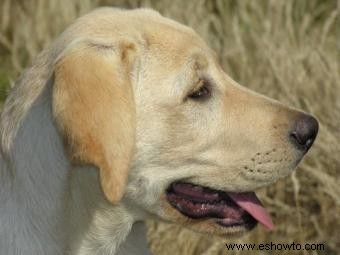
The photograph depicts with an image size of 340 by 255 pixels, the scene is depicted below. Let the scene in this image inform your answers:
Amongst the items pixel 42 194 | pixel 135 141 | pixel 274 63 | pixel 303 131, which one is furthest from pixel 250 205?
pixel 274 63

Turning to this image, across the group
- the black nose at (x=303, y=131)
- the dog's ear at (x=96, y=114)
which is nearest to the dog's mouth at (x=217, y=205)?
the black nose at (x=303, y=131)

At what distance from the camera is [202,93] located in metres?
3.49

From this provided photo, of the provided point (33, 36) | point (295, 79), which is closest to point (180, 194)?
point (295, 79)

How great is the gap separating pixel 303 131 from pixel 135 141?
610mm

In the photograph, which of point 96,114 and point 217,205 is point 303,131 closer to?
point 217,205

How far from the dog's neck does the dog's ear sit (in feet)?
0.78

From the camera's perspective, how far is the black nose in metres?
3.49

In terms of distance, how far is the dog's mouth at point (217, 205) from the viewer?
3.52 m

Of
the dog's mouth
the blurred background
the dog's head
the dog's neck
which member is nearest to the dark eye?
the dog's head

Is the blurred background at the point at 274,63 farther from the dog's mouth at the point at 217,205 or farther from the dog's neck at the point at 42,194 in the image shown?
the dog's neck at the point at 42,194

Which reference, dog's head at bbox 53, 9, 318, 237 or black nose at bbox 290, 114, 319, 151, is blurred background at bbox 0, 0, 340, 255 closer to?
dog's head at bbox 53, 9, 318, 237

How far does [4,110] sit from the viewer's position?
351 centimetres

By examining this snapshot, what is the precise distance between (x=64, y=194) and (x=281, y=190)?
180cm

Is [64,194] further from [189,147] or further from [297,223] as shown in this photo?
[297,223]
